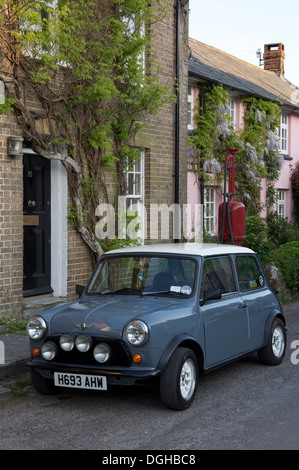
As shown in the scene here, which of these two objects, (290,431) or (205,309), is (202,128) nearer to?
(205,309)

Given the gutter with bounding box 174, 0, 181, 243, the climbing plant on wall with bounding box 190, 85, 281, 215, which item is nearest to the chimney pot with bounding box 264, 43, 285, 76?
the climbing plant on wall with bounding box 190, 85, 281, 215

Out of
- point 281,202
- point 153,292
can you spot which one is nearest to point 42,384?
point 153,292

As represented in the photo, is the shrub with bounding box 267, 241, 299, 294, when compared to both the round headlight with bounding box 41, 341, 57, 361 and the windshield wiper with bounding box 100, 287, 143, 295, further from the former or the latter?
the round headlight with bounding box 41, 341, 57, 361

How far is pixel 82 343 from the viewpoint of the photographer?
223 inches

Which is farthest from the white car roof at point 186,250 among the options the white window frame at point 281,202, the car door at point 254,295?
the white window frame at point 281,202

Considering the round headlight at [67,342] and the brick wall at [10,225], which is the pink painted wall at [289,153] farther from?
the round headlight at [67,342]

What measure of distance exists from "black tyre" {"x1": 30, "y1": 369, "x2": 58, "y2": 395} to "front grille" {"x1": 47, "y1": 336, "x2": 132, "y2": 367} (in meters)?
0.48

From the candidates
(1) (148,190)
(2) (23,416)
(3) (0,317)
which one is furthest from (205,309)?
(1) (148,190)

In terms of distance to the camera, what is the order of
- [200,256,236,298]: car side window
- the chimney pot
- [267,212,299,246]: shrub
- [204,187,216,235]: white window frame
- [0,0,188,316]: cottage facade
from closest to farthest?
1. [200,256,236,298]: car side window
2. [0,0,188,316]: cottage facade
3. [204,187,216,235]: white window frame
4. [267,212,299,246]: shrub
5. the chimney pot

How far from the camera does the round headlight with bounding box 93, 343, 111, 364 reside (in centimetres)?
555

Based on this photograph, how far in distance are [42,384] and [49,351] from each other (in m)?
0.56

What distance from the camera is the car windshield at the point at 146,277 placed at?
641 centimetres

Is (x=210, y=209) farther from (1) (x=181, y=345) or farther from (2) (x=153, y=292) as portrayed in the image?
(1) (x=181, y=345)

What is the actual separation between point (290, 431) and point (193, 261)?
2080 millimetres
